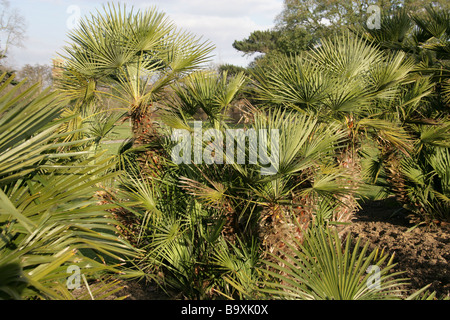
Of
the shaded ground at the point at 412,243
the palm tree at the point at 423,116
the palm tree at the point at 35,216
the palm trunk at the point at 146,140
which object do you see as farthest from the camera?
the palm tree at the point at 423,116

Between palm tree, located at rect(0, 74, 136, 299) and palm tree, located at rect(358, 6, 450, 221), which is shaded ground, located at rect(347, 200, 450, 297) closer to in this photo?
palm tree, located at rect(358, 6, 450, 221)

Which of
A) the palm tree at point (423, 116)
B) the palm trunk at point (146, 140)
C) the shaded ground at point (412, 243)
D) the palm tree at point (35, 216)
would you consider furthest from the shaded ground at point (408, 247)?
the palm tree at point (35, 216)

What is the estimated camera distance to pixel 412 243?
5973mm

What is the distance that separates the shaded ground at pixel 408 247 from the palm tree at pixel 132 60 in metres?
2.53

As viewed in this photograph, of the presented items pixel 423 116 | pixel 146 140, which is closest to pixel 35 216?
pixel 146 140

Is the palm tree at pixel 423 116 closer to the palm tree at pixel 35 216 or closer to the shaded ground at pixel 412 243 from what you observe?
the shaded ground at pixel 412 243

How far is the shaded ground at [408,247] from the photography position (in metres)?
4.76

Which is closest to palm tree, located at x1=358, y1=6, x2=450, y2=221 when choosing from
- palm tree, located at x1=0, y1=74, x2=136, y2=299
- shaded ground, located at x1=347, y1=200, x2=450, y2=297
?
shaded ground, located at x1=347, y1=200, x2=450, y2=297

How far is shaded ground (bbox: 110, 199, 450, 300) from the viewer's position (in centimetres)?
476
